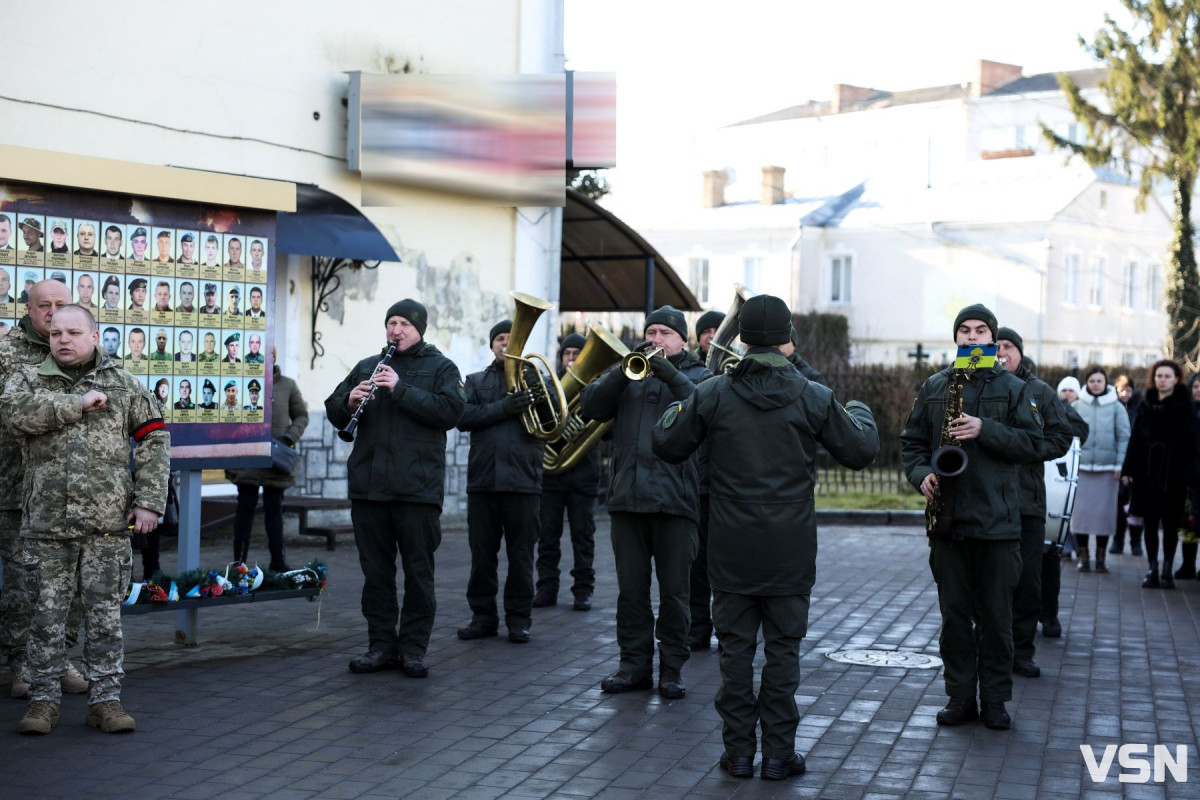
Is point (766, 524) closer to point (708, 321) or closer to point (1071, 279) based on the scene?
point (708, 321)

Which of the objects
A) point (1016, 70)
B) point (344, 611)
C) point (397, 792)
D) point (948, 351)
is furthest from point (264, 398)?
point (1016, 70)

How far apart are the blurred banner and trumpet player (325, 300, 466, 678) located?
655cm

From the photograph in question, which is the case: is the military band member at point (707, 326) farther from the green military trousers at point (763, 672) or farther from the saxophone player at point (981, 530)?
the green military trousers at point (763, 672)

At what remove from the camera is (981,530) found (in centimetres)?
670

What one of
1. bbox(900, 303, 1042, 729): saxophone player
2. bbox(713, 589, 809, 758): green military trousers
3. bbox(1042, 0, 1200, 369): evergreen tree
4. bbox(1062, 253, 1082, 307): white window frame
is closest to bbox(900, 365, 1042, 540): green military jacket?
bbox(900, 303, 1042, 729): saxophone player

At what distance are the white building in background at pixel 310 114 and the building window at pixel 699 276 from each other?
3051 cm

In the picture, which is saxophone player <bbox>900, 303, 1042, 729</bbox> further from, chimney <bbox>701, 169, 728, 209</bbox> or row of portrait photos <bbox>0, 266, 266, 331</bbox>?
chimney <bbox>701, 169, 728, 209</bbox>

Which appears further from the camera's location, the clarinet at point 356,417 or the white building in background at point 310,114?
the white building in background at point 310,114

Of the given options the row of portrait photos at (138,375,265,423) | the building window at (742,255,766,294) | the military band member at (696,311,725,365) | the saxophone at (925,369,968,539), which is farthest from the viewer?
the building window at (742,255,766,294)

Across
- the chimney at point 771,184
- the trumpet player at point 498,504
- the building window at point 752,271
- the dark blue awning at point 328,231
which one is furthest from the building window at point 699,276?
the trumpet player at point 498,504

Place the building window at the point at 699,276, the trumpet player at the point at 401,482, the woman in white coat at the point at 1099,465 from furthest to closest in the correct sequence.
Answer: the building window at the point at 699,276 < the woman in white coat at the point at 1099,465 < the trumpet player at the point at 401,482

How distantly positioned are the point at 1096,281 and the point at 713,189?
A: 13.2m

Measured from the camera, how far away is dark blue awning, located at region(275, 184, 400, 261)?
12.8 meters

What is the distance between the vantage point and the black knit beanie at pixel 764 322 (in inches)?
239
